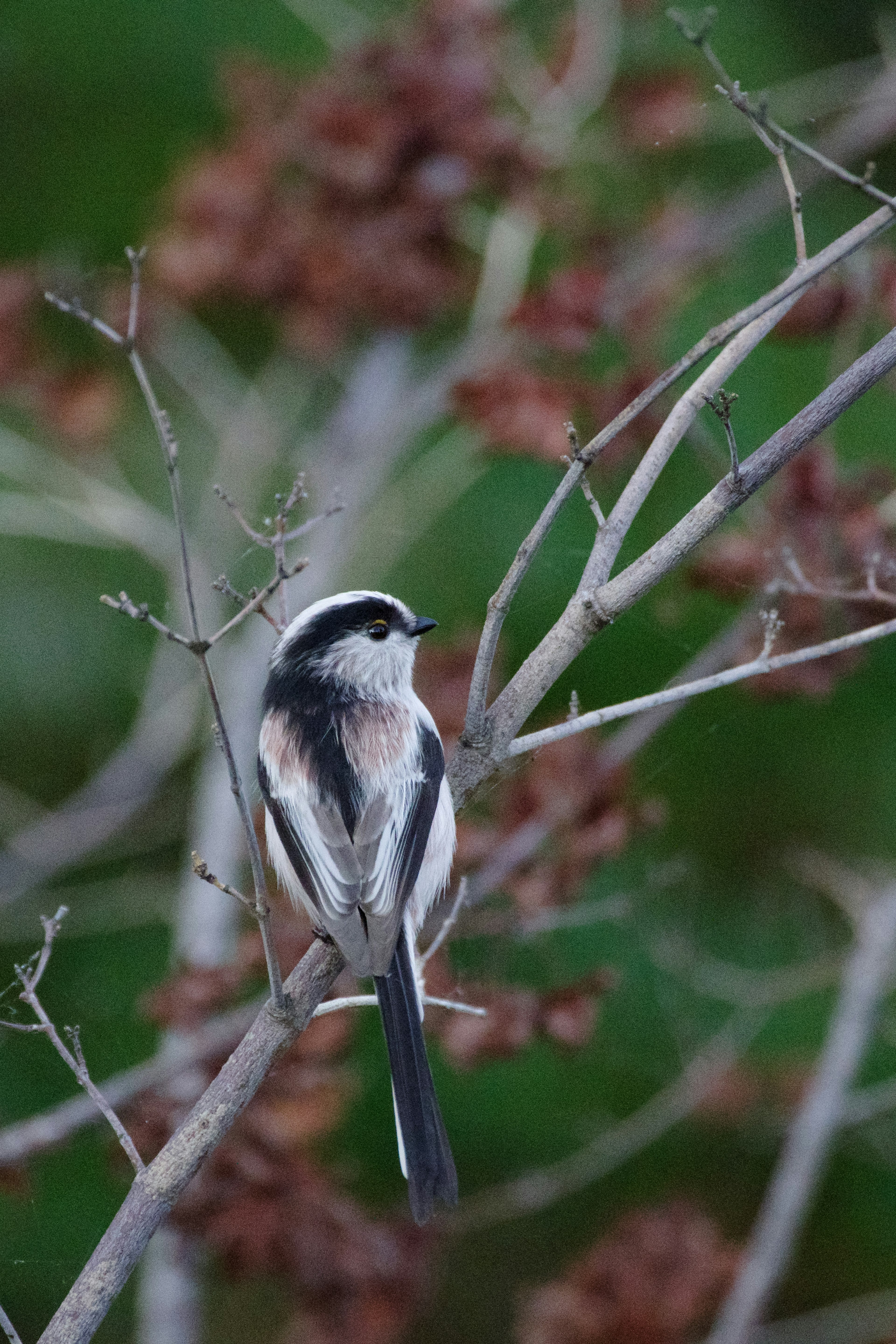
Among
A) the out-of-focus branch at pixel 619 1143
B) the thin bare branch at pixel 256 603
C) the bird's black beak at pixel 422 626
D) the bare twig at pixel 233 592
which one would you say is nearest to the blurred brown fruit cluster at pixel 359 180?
the bird's black beak at pixel 422 626

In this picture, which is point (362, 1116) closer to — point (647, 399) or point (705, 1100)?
point (705, 1100)

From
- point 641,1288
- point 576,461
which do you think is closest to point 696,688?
point 576,461

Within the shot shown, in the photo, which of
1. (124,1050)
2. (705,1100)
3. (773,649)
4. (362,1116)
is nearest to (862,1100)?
(705,1100)

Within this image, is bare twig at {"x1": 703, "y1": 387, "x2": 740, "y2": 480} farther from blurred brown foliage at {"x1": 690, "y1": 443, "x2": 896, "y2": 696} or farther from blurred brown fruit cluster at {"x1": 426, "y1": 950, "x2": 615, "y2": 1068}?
blurred brown fruit cluster at {"x1": 426, "y1": 950, "x2": 615, "y2": 1068}

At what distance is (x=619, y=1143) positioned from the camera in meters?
4.27

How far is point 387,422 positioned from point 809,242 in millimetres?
1915

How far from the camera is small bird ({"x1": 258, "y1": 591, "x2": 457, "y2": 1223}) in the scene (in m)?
2.26

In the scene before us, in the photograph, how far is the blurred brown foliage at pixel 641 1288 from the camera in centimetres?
352

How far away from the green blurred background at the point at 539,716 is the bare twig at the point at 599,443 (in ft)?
6.43

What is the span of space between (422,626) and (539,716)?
1.59 meters

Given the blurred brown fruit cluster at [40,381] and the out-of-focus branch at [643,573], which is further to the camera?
the blurred brown fruit cluster at [40,381]

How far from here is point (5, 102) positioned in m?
5.49

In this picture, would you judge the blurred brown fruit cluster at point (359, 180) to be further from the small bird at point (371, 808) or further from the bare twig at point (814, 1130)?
the bare twig at point (814, 1130)

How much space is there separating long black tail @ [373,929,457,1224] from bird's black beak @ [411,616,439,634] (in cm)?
77
